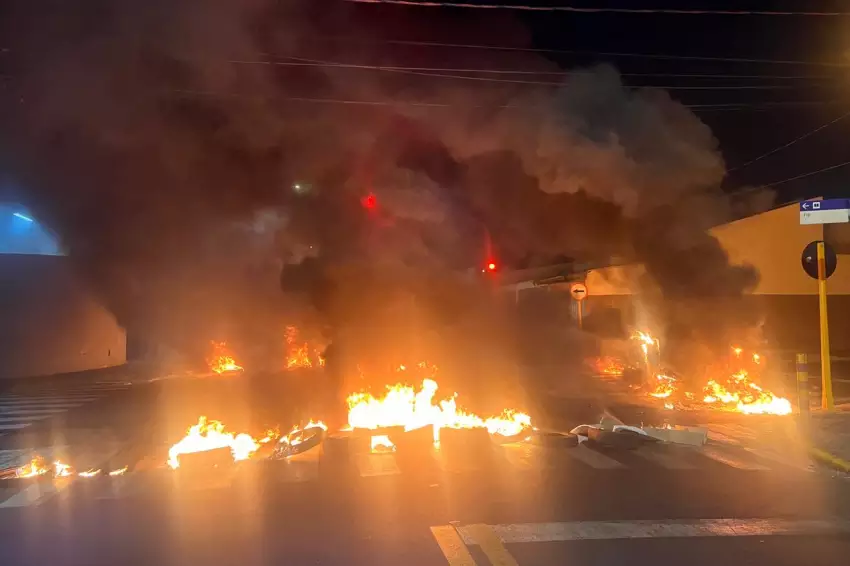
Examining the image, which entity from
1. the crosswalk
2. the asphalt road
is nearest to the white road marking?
the asphalt road

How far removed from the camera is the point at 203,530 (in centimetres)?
523

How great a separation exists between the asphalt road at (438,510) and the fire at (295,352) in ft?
11.7

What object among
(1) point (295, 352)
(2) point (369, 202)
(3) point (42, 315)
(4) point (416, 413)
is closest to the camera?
(4) point (416, 413)

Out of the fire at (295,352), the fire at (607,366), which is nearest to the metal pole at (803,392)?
the fire at (295,352)

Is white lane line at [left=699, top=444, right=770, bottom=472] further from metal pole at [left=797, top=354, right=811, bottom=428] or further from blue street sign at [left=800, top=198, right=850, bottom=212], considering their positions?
blue street sign at [left=800, top=198, right=850, bottom=212]

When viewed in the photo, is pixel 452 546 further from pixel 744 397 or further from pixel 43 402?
pixel 43 402

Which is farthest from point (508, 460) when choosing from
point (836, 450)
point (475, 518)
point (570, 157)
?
point (570, 157)

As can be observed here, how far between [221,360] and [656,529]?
1249 cm

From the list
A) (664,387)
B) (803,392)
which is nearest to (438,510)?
(803,392)

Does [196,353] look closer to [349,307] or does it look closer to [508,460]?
[349,307]

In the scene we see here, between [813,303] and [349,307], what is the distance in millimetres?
16933

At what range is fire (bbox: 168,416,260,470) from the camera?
815 cm

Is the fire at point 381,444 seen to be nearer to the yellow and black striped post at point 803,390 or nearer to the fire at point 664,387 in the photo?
the yellow and black striped post at point 803,390

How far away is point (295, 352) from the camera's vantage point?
41.0 feet
